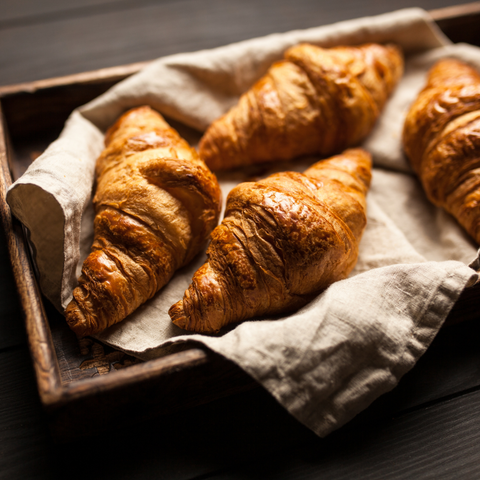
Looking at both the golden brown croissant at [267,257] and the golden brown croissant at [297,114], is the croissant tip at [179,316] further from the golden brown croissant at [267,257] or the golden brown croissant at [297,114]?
the golden brown croissant at [297,114]

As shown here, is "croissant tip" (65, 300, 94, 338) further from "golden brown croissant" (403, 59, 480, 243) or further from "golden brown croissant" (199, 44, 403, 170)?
"golden brown croissant" (403, 59, 480, 243)

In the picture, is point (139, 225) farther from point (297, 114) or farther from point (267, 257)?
point (297, 114)

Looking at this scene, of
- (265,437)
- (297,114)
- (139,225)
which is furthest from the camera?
(297,114)

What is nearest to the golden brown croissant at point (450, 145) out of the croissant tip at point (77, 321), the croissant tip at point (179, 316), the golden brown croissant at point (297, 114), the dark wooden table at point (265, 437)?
the golden brown croissant at point (297, 114)

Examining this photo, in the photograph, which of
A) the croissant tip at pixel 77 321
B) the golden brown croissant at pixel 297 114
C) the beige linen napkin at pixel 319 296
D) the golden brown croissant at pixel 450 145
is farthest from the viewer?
the golden brown croissant at pixel 297 114

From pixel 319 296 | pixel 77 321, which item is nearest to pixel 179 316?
pixel 77 321

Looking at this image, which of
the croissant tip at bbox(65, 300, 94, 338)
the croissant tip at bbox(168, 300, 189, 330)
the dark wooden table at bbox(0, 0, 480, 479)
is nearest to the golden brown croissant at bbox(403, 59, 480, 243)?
the dark wooden table at bbox(0, 0, 480, 479)
